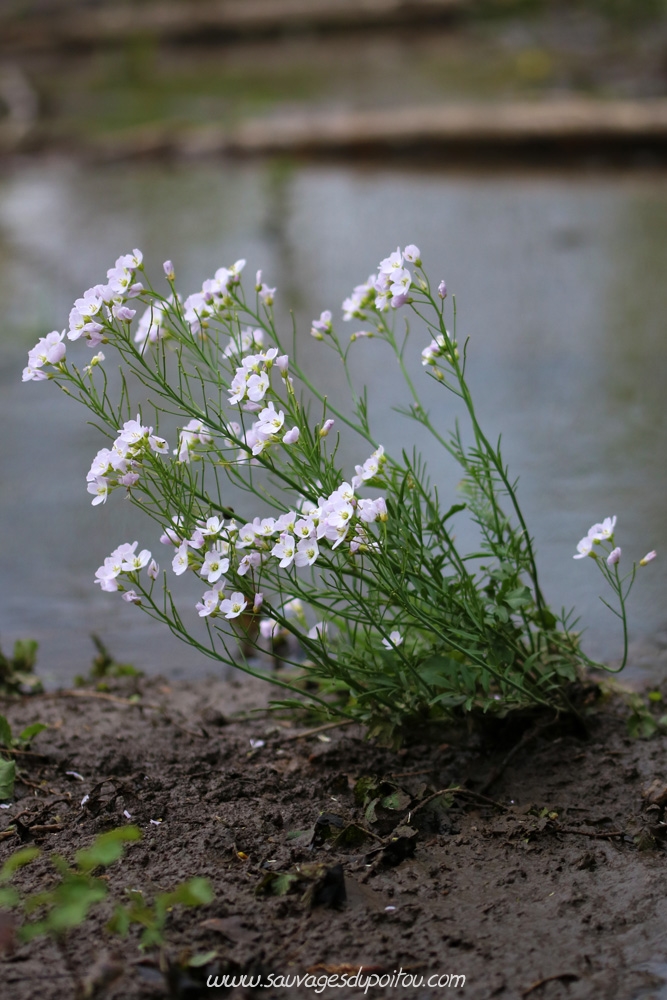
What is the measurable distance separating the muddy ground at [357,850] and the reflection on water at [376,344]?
0.65 m

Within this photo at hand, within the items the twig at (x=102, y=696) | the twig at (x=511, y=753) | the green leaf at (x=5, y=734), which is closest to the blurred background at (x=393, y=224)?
the twig at (x=102, y=696)

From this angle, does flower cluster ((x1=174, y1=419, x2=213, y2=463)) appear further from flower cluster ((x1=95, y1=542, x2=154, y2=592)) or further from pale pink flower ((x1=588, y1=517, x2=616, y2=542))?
pale pink flower ((x1=588, y1=517, x2=616, y2=542))

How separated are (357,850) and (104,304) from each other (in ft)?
3.31

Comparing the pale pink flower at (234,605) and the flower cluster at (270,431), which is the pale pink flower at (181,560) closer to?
the pale pink flower at (234,605)

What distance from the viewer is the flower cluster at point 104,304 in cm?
185

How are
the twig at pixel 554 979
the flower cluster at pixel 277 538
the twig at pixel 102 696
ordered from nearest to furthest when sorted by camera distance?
the twig at pixel 554 979, the flower cluster at pixel 277 538, the twig at pixel 102 696

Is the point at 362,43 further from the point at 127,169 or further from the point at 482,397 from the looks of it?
the point at 482,397

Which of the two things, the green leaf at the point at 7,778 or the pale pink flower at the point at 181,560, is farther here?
the green leaf at the point at 7,778

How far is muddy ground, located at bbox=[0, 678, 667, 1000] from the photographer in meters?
1.49

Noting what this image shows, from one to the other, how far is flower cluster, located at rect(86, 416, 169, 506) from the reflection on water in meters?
1.06

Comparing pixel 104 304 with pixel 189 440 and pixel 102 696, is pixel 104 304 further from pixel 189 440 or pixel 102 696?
pixel 102 696

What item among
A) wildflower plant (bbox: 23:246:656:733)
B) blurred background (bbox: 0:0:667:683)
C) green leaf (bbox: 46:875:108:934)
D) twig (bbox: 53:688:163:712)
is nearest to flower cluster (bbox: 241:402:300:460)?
wildflower plant (bbox: 23:246:656:733)

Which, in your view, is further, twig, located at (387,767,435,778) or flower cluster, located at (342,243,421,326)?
twig, located at (387,767,435,778)

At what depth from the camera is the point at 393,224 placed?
619 centimetres
